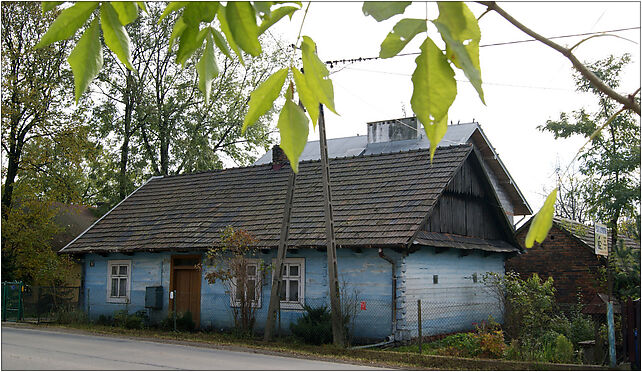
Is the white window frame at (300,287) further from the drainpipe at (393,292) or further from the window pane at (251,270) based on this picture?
the drainpipe at (393,292)

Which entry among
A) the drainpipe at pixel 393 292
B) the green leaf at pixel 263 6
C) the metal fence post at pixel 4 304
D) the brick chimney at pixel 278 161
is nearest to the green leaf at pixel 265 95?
the green leaf at pixel 263 6

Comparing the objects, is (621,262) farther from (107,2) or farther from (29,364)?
(107,2)

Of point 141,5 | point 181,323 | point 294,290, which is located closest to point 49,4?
point 141,5

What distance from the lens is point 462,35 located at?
1.12 m

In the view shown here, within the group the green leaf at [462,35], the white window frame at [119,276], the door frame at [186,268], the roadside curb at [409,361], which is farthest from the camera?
the white window frame at [119,276]

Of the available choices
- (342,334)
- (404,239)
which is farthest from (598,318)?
(342,334)

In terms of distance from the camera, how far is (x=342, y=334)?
16.8m

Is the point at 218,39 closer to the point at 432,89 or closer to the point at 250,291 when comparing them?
the point at 432,89

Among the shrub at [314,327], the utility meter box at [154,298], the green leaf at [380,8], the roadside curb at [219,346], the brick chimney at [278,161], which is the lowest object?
the roadside curb at [219,346]

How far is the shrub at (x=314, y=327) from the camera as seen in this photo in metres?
17.2

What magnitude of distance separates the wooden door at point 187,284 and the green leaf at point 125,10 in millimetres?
20536

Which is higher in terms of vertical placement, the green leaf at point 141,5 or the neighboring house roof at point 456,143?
the neighboring house roof at point 456,143

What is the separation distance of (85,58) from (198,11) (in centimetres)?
29

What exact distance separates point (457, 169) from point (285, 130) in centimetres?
1949
